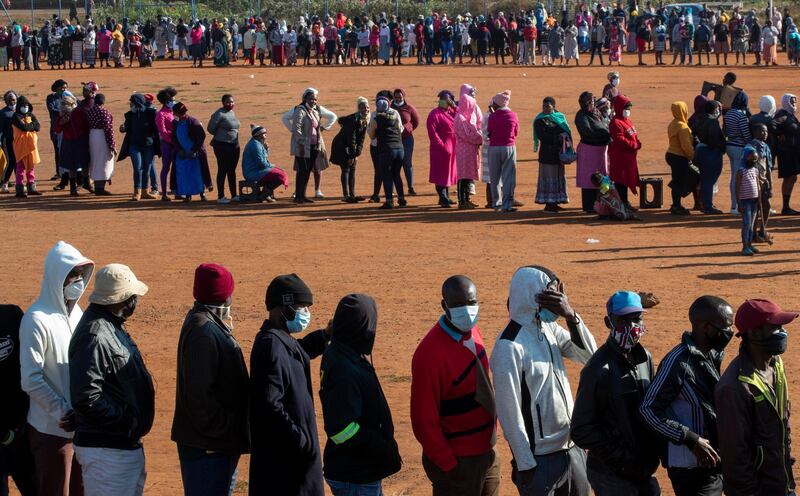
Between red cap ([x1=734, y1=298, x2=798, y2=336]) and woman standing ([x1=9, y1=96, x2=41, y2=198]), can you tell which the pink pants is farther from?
red cap ([x1=734, y1=298, x2=798, y2=336])

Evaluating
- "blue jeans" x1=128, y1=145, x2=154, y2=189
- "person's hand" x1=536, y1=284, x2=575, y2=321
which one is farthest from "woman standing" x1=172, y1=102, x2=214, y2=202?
"person's hand" x1=536, y1=284, x2=575, y2=321

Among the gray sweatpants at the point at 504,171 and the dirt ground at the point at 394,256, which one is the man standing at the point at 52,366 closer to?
the dirt ground at the point at 394,256

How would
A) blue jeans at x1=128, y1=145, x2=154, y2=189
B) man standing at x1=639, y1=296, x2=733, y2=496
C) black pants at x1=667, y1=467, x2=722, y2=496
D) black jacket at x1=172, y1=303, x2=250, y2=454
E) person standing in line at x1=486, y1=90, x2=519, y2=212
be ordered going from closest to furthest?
man standing at x1=639, y1=296, x2=733, y2=496
black pants at x1=667, y1=467, x2=722, y2=496
black jacket at x1=172, y1=303, x2=250, y2=454
person standing in line at x1=486, y1=90, x2=519, y2=212
blue jeans at x1=128, y1=145, x2=154, y2=189

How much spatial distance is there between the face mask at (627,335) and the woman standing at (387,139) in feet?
40.6

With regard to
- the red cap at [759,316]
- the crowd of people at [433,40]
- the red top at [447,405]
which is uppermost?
the crowd of people at [433,40]

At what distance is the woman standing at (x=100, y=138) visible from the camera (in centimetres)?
2025

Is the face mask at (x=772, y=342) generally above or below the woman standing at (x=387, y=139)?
below

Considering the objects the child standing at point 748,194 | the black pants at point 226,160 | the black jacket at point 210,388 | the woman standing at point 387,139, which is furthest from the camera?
the black pants at point 226,160

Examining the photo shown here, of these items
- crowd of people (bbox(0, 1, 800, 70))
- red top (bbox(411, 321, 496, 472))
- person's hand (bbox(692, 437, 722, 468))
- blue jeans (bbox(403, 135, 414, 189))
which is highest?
crowd of people (bbox(0, 1, 800, 70))

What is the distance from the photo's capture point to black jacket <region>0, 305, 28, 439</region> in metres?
6.61

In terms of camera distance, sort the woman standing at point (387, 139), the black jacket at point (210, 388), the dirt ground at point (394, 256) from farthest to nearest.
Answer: the woman standing at point (387, 139)
the dirt ground at point (394, 256)
the black jacket at point (210, 388)

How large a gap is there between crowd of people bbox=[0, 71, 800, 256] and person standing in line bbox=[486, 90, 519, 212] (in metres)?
0.02

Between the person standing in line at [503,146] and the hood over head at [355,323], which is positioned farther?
the person standing in line at [503,146]

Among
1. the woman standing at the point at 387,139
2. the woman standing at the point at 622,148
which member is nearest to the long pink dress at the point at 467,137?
the woman standing at the point at 387,139
